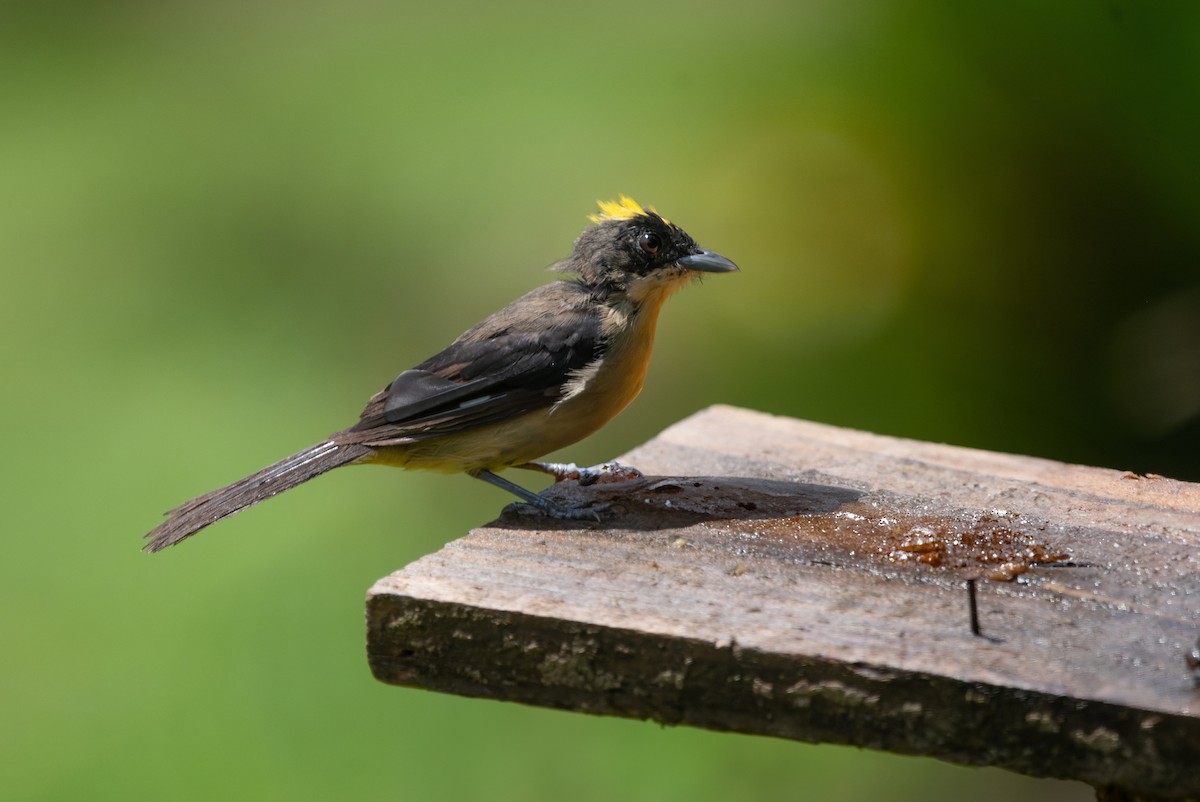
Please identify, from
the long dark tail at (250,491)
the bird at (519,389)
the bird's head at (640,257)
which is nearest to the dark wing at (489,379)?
the bird at (519,389)

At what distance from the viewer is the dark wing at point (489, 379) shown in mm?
4004

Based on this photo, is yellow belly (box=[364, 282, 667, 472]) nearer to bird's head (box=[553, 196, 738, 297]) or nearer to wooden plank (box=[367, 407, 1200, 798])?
bird's head (box=[553, 196, 738, 297])

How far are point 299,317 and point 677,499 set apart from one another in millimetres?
5520

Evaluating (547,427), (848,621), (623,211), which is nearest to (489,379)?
(547,427)

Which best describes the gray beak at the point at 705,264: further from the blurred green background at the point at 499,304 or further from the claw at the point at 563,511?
the blurred green background at the point at 499,304

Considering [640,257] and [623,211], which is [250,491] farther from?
[623,211]

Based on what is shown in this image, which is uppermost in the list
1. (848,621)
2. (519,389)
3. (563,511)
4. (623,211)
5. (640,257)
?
(623,211)

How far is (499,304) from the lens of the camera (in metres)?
8.32

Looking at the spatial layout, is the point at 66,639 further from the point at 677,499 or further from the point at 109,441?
the point at 677,499

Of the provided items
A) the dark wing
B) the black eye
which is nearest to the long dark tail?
the dark wing

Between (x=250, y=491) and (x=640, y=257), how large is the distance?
1597 mm

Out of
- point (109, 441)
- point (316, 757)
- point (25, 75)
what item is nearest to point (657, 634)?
point (316, 757)

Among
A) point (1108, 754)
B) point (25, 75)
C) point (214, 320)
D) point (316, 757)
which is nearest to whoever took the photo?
point (1108, 754)

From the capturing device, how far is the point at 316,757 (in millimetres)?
5719
